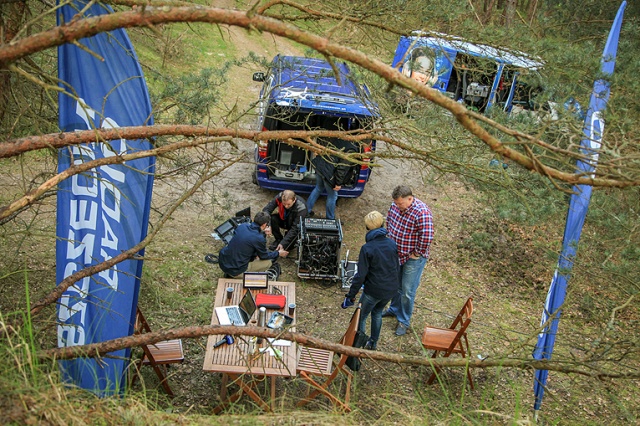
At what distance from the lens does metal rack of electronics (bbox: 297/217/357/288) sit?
6.79 m

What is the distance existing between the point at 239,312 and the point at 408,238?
2001 millimetres

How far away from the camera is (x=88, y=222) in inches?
145

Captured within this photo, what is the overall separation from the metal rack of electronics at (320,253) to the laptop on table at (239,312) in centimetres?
158

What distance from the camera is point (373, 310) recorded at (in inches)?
228

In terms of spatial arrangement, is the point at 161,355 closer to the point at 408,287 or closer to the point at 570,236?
the point at 408,287

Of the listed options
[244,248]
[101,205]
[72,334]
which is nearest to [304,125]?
[244,248]

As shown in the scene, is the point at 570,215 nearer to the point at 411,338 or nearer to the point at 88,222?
the point at 411,338

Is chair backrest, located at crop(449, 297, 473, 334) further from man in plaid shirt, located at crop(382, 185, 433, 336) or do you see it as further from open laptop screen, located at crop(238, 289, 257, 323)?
open laptop screen, located at crop(238, 289, 257, 323)

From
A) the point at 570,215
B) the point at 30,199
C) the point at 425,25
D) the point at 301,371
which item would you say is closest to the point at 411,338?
the point at 301,371

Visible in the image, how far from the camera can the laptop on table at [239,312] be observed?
5.15 metres

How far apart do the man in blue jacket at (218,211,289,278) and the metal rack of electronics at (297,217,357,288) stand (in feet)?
2.03

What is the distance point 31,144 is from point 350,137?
2343mm

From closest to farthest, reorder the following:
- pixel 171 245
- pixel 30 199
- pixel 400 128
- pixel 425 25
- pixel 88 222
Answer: pixel 30 199 → pixel 88 222 → pixel 400 128 → pixel 425 25 → pixel 171 245

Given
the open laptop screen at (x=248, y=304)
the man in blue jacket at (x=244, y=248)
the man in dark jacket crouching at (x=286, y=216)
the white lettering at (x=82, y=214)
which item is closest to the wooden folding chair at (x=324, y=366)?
the open laptop screen at (x=248, y=304)
